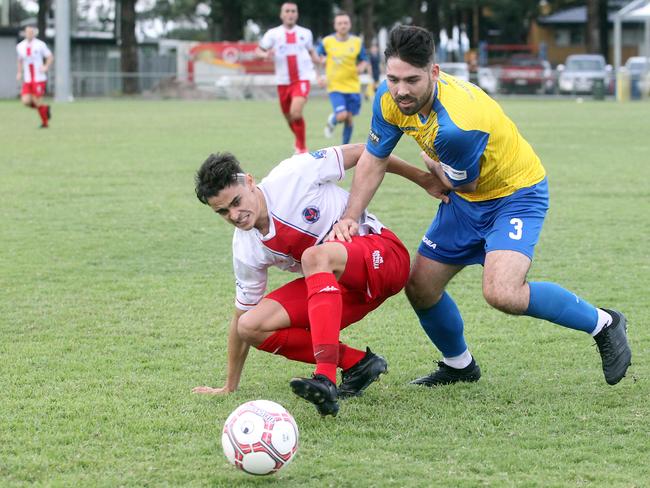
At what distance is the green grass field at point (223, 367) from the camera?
13.1ft

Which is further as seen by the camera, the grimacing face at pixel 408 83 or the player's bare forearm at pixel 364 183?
the player's bare forearm at pixel 364 183

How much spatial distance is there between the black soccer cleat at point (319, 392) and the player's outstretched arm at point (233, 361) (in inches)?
21.8

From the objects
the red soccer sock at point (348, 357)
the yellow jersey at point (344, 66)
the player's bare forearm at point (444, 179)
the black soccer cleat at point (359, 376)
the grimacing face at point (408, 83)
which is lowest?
the black soccer cleat at point (359, 376)

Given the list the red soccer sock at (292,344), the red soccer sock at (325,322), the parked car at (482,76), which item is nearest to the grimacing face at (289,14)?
the red soccer sock at (292,344)

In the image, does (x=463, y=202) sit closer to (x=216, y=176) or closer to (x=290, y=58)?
(x=216, y=176)

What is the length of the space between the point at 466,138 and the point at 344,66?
1322cm

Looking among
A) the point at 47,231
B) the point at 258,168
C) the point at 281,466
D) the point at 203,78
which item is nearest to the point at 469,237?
the point at 281,466

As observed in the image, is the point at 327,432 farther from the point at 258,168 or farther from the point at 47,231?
the point at 258,168

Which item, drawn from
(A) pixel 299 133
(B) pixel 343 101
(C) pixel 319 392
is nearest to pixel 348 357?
(C) pixel 319 392

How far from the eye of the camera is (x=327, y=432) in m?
4.37

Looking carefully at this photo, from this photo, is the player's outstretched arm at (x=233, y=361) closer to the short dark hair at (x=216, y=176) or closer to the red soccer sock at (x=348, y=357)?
the red soccer sock at (x=348, y=357)

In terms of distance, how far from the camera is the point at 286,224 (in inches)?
186

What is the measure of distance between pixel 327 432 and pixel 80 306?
296 cm

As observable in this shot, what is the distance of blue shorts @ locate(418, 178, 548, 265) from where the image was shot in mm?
4730
